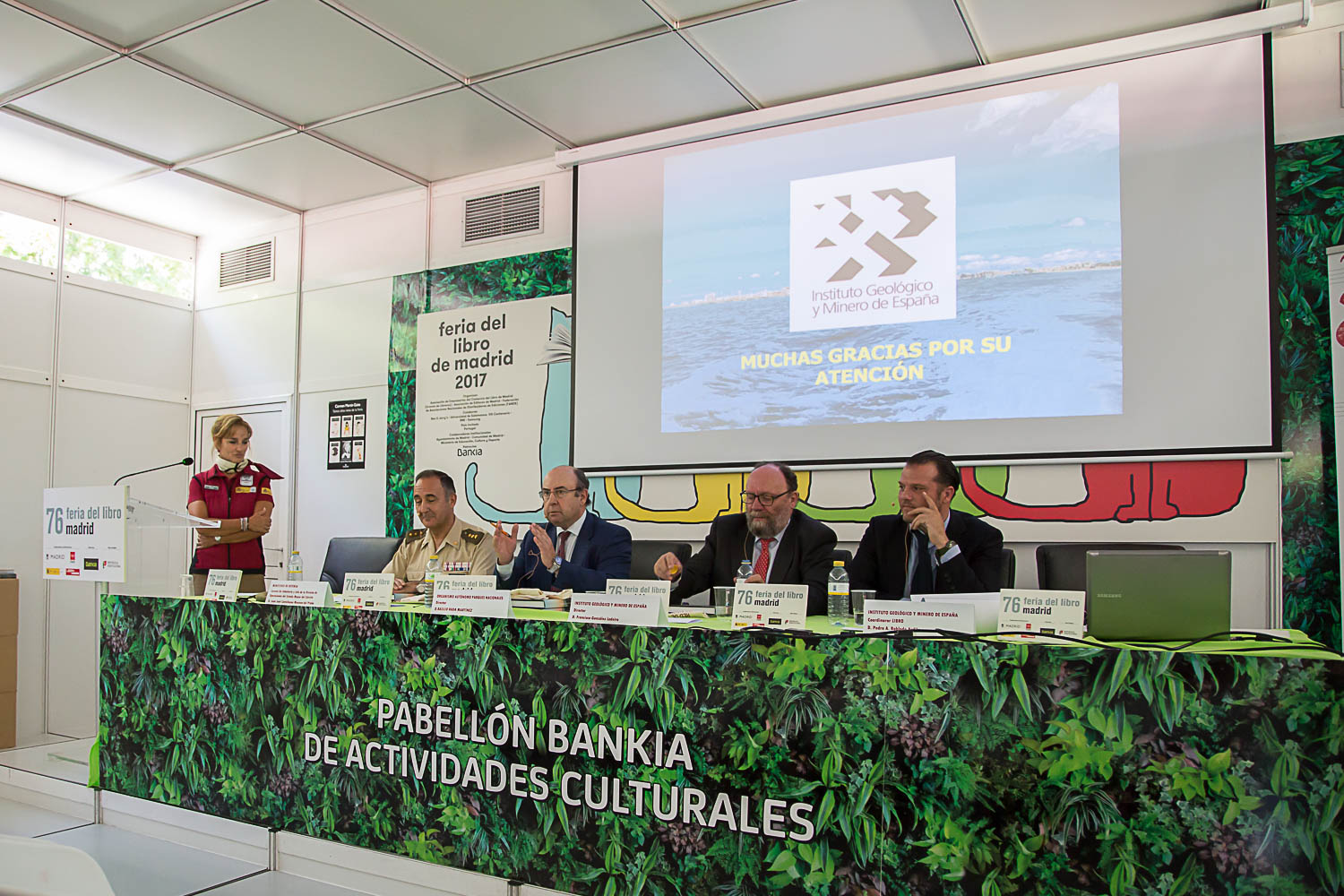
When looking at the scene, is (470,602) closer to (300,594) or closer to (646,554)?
(300,594)

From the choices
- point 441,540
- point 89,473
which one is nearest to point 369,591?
point 441,540

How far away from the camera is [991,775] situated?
5.52 ft

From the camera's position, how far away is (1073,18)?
137 inches

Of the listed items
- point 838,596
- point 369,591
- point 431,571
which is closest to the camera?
point 838,596

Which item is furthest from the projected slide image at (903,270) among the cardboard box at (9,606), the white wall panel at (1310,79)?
the cardboard box at (9,606)

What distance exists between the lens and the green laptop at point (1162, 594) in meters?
1.77

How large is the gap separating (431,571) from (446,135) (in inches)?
95.1

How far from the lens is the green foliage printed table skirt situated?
5.02 feet

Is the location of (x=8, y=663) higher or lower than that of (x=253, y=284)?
lower

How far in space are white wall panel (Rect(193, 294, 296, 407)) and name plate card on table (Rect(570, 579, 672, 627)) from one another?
411 centimetres

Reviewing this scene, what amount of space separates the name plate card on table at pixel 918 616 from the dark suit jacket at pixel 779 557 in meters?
0.80

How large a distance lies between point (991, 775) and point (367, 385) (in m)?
4.54

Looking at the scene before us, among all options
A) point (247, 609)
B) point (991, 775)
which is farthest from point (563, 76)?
point (991, 775)

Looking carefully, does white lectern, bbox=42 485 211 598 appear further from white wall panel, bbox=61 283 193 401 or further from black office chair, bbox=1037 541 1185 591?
black office chair, bbox=1037 541 1185 591
